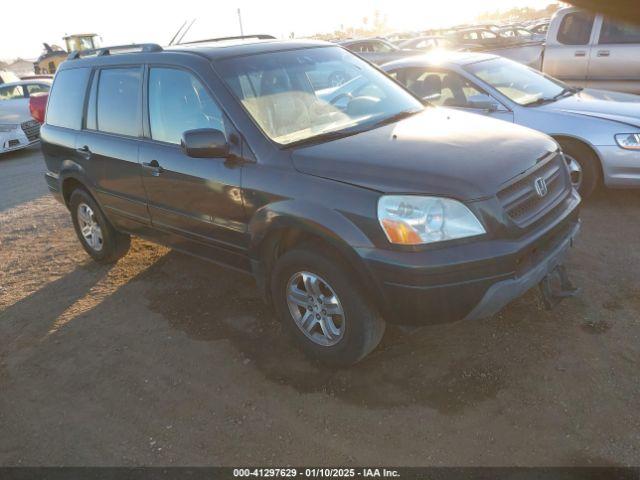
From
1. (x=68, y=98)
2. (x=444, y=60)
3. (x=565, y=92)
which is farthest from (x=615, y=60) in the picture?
(x=68, y=98)

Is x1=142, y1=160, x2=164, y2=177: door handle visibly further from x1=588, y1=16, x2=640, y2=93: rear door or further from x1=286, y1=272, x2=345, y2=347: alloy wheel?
x1=588, y1=16, x2=640, y2=93: rear door

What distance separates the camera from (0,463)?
2812 millimetres

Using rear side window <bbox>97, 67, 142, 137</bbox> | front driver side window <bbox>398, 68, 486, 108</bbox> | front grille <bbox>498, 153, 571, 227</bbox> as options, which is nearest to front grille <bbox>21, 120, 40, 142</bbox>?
rear side window <bbox>97, 67, 142, 137</bbox>

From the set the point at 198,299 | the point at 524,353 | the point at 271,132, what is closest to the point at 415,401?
the point at 524,353

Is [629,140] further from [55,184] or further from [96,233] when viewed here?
[55,184]

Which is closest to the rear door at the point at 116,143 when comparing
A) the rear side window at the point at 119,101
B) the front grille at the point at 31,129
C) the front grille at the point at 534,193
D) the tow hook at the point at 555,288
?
the rear side window at the point at 119,101

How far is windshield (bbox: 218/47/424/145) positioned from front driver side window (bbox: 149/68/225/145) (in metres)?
0.22

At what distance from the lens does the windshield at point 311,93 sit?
340cm

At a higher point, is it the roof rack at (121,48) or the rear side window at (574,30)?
the roof rack at (121,48)

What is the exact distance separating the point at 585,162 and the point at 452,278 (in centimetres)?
347

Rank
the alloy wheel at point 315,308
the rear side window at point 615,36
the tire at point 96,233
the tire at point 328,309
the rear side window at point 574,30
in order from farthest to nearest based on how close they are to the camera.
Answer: the rear side window at point 574,30
the rear side window at point 615,36
the tire at point 96,233
the alloy wheel at point 315,308
the tire at point 328,309

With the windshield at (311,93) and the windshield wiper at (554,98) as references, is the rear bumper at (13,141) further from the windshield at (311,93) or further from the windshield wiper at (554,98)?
the windshield wiper at (554,98)

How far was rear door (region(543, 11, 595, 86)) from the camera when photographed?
8406mm

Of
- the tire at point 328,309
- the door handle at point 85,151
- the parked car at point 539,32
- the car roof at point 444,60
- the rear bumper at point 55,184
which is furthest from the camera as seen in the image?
the parked car at point 539,32
